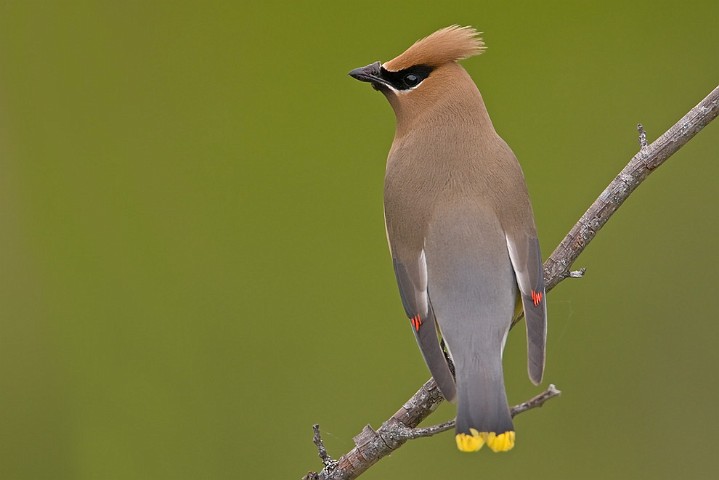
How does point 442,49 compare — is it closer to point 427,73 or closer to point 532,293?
point 427,73

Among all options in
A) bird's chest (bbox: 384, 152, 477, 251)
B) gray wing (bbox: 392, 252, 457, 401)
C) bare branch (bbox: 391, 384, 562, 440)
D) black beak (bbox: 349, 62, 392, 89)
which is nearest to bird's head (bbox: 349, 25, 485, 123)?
black beak (bbox: 349, 62, 392, 89)

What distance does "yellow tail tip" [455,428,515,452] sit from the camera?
3264mm

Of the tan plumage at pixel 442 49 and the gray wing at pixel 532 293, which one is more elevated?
the tan plumage at pixel 442 49

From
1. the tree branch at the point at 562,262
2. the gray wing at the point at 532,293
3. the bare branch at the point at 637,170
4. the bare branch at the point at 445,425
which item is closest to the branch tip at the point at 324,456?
the tree branch at the point at 562,262

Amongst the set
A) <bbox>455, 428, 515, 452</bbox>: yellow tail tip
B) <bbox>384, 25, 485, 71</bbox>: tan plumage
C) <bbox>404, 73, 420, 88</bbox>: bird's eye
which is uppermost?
<bbox>384, 25, 485, 71</bbox>: tan plumage

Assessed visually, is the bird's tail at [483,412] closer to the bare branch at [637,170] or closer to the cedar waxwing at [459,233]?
the cedar waxwing at [459,233]

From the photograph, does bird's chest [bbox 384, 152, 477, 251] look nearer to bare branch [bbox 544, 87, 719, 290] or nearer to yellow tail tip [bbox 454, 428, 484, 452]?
bare branch [bbox 544, 87, 719, 290]

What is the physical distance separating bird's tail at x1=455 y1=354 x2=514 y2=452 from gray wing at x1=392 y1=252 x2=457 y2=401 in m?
0.04

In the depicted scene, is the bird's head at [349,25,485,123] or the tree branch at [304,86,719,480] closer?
the tree branch at [304,86,719,480]

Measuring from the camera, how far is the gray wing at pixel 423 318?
3354mm

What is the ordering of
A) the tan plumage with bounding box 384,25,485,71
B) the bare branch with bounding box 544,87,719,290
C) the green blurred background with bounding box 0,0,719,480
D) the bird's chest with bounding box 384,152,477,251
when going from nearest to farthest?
1. the bare branch with bounding box 544,87,719,290
2. the bird's chest with bounding box 384,152,477,251
3. the tan plumage with bounding box 384,25,485,71
4. the green blurred background with bounding box 0,0,719,480

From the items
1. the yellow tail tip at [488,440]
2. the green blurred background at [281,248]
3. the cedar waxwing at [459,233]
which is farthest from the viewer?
the green blurred background at [281,248]

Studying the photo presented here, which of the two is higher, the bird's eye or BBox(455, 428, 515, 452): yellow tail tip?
the bird's eye

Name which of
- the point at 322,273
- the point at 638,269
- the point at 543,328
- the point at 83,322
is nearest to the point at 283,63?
the point at 322,273
